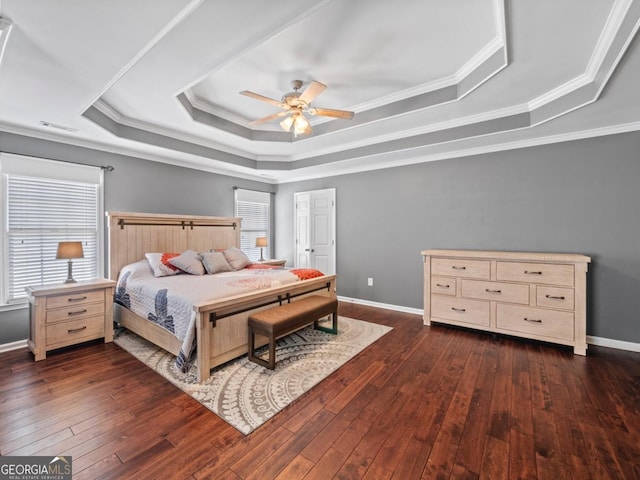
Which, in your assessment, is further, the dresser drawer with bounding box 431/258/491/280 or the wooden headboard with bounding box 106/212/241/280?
the wooden headboard with bounding box 106/212/241/280

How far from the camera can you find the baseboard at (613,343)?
3.19 meters

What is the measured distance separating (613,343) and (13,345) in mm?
6737

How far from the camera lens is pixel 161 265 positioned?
12.4 ft

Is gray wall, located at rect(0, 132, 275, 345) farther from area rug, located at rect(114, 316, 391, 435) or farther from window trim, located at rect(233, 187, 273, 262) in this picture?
area rug, located at rect(114, 316, 391, 435)

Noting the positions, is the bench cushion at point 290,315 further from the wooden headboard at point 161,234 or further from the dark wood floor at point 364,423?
the wooden headboard at point 161,234

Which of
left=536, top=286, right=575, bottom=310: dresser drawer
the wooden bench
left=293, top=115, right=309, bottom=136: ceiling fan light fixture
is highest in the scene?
left=293, top=115, right=309, bottom=136: ceiling fan light fixture

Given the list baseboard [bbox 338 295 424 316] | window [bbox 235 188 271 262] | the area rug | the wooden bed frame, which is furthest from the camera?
window [bbox 235 188 271 262]

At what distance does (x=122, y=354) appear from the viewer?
305 centimetres

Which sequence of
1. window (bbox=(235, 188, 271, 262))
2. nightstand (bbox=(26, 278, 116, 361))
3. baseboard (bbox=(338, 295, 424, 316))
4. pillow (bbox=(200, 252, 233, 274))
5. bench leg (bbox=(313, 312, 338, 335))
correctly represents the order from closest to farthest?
nightstand (bbox=(26, 278, 116, 361)), bench leg (bbox=(313, 312, 338, 335)), pillow (bbox=(200, 252, 233, 274)), baseboard (bbox=(338, 295, 424, 316)), window (bbox=(235, 188, 271, 262))

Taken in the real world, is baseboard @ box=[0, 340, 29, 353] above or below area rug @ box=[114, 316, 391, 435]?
above

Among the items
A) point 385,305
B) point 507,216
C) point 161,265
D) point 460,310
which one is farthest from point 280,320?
point 507,216

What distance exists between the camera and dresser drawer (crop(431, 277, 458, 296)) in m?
3.82

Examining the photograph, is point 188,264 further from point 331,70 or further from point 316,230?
point 331,70

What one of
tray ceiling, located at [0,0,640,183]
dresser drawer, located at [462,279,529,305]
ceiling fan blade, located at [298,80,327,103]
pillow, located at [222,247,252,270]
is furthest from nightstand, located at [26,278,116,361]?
dresser drawer, located at [462,279,529,305]
